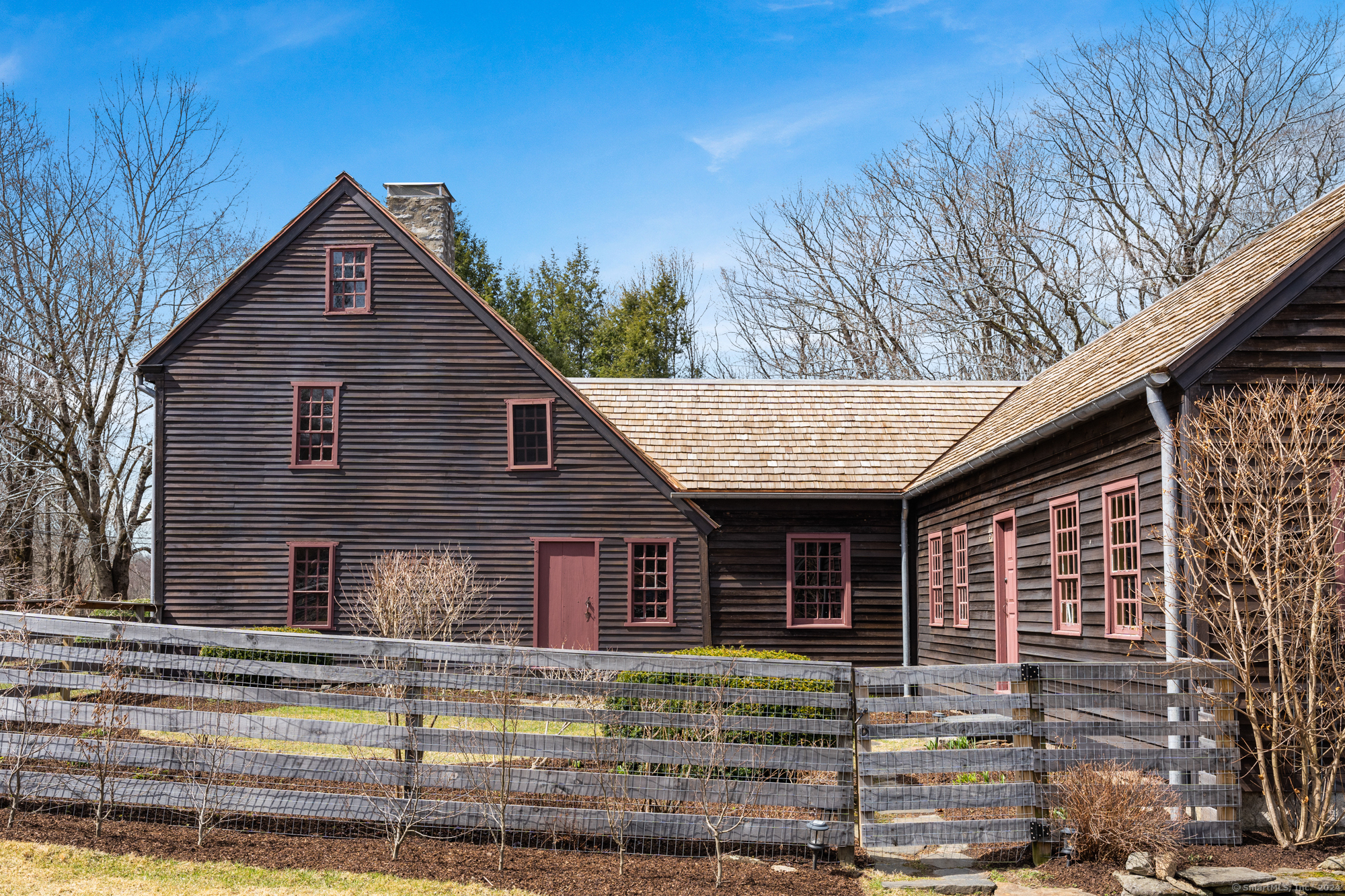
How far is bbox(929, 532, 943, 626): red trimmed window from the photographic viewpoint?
56.5 feet

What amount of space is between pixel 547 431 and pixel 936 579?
7.58 meters

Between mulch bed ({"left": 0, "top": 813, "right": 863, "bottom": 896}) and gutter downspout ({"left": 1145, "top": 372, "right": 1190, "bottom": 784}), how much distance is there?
3974mm

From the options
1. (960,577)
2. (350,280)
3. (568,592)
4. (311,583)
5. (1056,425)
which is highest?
(350,280)

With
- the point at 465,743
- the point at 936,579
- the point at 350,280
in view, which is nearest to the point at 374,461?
the point at 350,280

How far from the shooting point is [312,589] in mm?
18453

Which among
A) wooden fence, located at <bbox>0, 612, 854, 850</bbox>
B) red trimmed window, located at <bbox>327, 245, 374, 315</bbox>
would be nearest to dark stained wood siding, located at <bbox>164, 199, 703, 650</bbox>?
red trimmed window, located at <bbox>327, 245, 374, 315</bbox>

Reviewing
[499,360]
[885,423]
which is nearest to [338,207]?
[499,360]

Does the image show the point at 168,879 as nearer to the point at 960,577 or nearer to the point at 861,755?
the point at 861,755

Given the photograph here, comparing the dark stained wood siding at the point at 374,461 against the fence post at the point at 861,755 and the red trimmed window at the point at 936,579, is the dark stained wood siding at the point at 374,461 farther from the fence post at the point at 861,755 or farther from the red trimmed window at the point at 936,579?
the fence post at the point at 861,755

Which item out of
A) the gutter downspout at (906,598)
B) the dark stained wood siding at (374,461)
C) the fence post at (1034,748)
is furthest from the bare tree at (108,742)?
the gutter downspout at (906,598)

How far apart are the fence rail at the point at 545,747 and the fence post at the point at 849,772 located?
1cm

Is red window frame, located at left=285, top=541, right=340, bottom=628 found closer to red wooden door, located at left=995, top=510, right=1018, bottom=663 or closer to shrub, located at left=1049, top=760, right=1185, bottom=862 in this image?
red wooden door, located at left=995, top=510, right=1018, bottom=663

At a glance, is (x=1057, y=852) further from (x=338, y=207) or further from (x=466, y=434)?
(x=338, y=207)

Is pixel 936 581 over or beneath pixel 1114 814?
over
